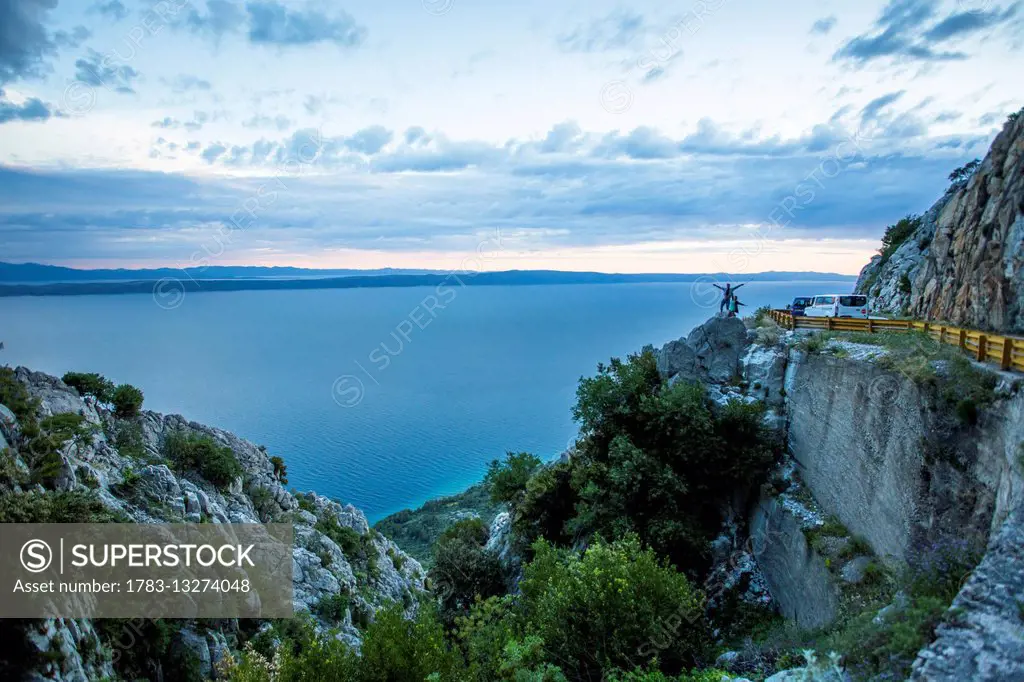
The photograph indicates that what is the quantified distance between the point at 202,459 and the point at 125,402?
5.61m

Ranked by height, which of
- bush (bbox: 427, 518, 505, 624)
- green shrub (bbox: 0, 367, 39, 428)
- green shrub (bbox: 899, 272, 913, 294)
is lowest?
bush (bbox: 427, 518, 505, 624)

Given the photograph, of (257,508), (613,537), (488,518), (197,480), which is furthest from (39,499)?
(488,518)

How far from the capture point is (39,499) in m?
14.4

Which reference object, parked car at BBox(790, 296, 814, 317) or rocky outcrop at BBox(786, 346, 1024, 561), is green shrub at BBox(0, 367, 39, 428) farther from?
parked car at BBox(790, 296, 814, 317)

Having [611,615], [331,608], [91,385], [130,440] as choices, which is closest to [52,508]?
[331,608]

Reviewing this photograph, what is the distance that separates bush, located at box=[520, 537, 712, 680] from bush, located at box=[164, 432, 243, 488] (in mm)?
18353

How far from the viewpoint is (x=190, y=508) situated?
21453mm

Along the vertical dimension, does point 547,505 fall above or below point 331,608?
above

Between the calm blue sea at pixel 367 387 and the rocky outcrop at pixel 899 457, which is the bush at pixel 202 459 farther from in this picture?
the calm blue sea at pixel 367 387

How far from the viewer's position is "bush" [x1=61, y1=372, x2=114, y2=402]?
2883 cm

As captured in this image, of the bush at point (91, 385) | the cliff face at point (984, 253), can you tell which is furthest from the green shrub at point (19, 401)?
the cliff face at point (984, 253)

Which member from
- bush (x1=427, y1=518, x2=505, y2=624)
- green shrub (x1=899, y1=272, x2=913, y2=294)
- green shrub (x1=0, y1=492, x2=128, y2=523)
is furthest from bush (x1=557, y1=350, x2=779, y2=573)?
green shrub (x1=899, y1=272, x2=913, y2=294)

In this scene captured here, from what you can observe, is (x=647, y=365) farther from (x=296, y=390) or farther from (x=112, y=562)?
(x=296, y=390)

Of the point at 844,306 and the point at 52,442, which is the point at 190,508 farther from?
the point at 844,306
